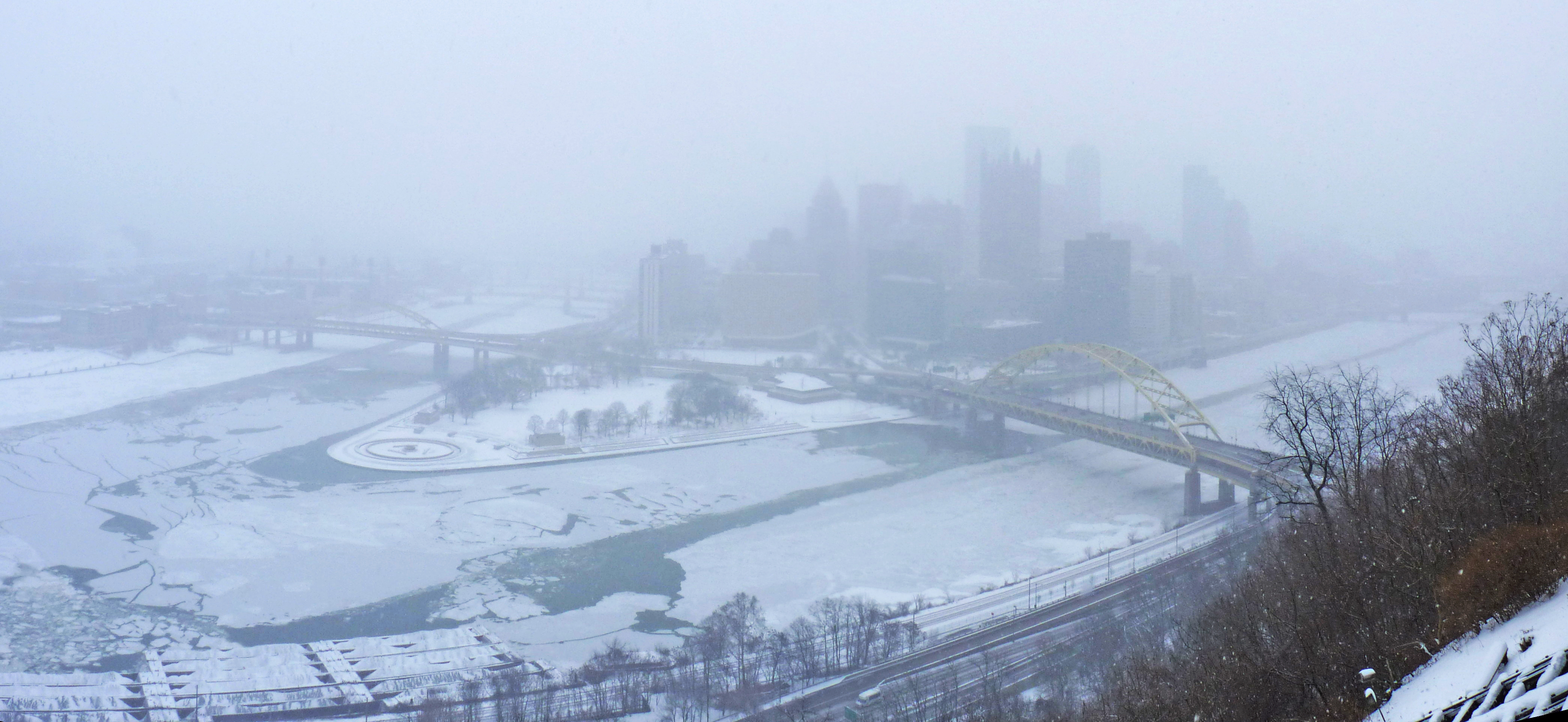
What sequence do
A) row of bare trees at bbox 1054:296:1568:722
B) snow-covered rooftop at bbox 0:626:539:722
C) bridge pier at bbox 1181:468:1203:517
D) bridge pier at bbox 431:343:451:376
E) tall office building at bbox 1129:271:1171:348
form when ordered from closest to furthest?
row of bare trees at bbox 1054:296:1568:722 → snow-covered rooftop at bbox 0:626:539:722 → bridge pier at bbox 1181:468:1203:517 → bridge pier at bbox 431:343:451:376 → tall office building at bbox 1129:271:1171:348

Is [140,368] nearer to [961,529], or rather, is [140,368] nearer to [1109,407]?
[961,529]

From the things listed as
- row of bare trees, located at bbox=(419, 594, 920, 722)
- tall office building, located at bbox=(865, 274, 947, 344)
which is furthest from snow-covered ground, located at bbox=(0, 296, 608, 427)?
row of bare trees, located at bbox=(419, 594, 920, 722)

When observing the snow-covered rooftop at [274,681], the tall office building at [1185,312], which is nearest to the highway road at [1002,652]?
the snow-covered rooftop at [274,681]

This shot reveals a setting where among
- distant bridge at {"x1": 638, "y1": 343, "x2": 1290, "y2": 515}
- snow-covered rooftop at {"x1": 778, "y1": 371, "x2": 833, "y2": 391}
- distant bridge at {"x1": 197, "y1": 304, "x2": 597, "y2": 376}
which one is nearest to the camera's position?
distant bridge at {"x1": 638, "y1": 343, "x2": 1290, "y2": 515}

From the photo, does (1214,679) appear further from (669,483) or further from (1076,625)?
(669,483)

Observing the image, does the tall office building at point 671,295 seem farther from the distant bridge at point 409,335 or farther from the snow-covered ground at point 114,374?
the snow-covered ground at point 114,374

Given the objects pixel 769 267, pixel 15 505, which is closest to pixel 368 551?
pixel 15 505

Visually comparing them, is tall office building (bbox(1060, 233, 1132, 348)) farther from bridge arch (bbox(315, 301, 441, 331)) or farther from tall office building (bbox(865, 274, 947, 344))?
bridge arch (bbox(315, 301, 441, 331))
